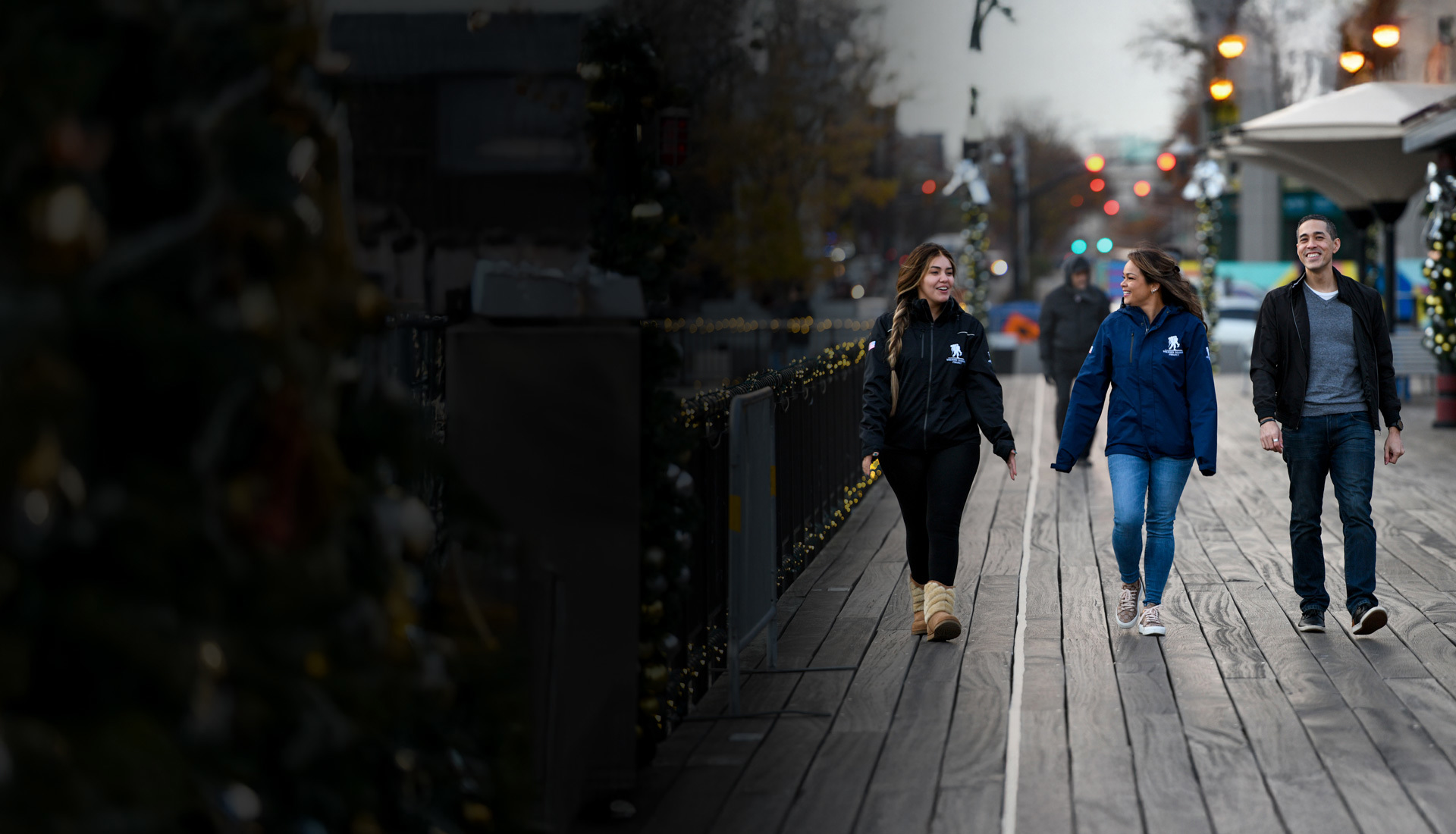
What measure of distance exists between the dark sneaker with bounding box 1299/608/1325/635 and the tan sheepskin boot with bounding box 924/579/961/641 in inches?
65.1

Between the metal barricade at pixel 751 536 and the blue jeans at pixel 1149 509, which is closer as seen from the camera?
the metal barricade at pixel 751 536

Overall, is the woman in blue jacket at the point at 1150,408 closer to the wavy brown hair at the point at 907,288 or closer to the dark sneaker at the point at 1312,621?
the dark sneaker at the point at 1312,621

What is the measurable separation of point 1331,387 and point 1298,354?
0.21 meters

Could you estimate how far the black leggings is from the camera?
790 cm

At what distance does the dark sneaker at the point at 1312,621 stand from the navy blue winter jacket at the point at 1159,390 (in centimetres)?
90

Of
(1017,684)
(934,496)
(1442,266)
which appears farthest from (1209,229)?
(1017,684)

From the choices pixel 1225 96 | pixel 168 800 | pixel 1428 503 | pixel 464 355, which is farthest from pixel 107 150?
pixel 1225 96

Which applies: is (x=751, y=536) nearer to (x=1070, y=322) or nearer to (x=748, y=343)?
(x=1070, y=322)

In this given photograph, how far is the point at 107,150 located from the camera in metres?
1.99

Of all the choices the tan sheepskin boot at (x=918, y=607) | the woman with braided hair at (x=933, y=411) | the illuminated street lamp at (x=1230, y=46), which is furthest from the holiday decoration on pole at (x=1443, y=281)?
the tan sheepskin boot at (x=918, y=607)

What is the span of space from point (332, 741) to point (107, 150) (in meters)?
0.88

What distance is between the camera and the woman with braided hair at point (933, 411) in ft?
25.8

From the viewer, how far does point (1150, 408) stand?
25.9 ft

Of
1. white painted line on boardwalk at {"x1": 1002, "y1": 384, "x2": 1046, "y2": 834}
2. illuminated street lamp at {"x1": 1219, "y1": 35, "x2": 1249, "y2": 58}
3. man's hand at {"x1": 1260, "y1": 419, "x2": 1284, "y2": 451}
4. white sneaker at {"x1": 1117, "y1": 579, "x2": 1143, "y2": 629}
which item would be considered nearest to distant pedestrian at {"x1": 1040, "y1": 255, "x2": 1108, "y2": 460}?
white painted line on boardwalk at {"x1": 1002, "y1": 384, "x2": 1046, "y2": 834}
